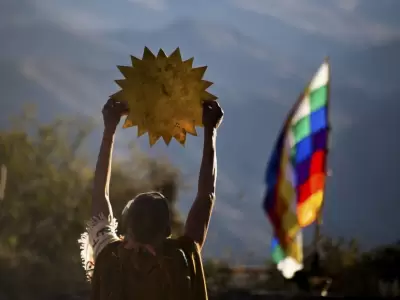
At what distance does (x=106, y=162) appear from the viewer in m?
1.04

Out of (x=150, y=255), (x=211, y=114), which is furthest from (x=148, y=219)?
(x=211, y=114)

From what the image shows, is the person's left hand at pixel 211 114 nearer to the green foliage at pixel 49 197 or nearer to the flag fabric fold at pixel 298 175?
the flag fabric fold at pixel 298 175

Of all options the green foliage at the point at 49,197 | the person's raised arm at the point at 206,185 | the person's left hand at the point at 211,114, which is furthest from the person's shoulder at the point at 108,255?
the green foliage at the point at 49,197

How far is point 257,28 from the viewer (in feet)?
35.1

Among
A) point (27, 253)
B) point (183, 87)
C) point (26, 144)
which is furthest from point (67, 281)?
point (183, 87)

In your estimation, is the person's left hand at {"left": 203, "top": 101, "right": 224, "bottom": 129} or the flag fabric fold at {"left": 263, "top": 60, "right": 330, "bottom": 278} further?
the flag fabric fold at {"left": 263, "top": 60, "right": 330, "bottom": 278}

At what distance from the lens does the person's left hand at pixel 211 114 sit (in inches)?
41.4

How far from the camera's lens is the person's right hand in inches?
42.0

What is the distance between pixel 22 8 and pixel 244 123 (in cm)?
521

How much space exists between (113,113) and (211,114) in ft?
0.51

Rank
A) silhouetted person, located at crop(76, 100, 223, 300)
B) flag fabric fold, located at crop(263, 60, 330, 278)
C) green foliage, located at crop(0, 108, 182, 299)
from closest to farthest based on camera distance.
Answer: silhouetted person, located at crop(76, 100, 223, 300), flag fabric fold, located at crop(263, 60, 330, 278), green foliage, located at crop(0, 108, 182, 299)

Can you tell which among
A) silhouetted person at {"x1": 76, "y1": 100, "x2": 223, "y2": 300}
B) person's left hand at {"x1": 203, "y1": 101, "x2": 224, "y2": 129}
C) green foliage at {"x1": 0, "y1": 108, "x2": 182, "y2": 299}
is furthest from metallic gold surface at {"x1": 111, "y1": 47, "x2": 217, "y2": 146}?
green foliage at {"x1": 0, "y1": 108, "x2": 182, "y2": 299}

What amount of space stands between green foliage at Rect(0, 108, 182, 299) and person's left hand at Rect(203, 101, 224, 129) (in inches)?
135

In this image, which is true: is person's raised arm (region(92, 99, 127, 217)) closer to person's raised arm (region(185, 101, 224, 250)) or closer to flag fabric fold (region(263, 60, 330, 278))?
person's raised arm (region(185, 101, 224, 250))
